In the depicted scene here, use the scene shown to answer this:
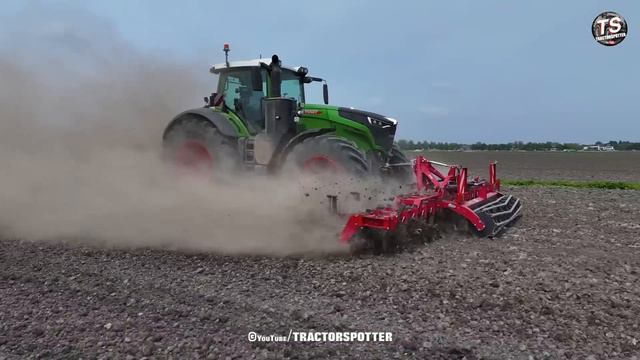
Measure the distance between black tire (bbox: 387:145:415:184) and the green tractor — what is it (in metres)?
0.02

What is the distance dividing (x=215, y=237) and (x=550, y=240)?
4.57 meters

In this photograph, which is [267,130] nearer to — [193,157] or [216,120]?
[216,120]

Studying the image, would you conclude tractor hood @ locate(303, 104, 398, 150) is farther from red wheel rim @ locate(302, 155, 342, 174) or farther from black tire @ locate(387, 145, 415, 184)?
red wheel rim @ locate(302, 155, 342, 174)

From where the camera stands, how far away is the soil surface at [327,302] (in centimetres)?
331

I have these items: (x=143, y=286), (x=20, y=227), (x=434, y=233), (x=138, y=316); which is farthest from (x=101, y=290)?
(x=434, y=233)

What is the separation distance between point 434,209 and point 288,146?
100.0 inches

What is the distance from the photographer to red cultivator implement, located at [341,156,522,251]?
217 inches

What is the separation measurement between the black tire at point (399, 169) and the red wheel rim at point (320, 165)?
1.69 meters

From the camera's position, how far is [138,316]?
388 centimetres

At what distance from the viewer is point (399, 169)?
27.8 feet

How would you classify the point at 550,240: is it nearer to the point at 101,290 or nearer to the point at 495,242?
the point at 495,242

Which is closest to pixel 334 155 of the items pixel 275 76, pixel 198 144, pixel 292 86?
pixel 275 76

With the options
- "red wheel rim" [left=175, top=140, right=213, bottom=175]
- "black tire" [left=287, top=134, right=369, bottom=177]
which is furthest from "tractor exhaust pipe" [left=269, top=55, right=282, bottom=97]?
"red wheel rim" [left=175, top=140, right=213, bottom=175]

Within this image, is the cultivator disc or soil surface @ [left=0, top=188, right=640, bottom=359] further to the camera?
the cultivator disc
